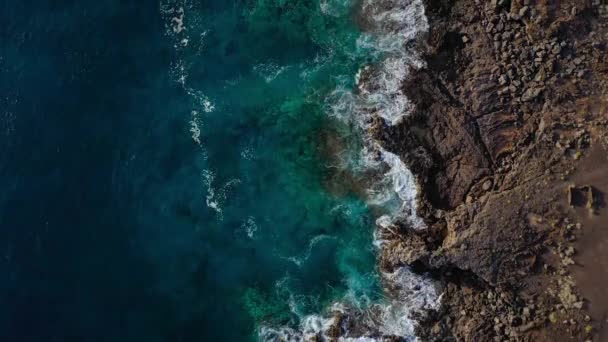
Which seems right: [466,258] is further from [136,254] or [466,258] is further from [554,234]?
[136,254]

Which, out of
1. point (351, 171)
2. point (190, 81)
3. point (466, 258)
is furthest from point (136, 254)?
point (466, 258)

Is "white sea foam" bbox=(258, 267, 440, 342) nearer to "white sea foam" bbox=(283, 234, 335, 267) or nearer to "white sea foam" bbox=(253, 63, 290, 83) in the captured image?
"white sea foam" bbox=(283, 234, 335, 267)

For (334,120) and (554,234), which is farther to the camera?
(334,120)

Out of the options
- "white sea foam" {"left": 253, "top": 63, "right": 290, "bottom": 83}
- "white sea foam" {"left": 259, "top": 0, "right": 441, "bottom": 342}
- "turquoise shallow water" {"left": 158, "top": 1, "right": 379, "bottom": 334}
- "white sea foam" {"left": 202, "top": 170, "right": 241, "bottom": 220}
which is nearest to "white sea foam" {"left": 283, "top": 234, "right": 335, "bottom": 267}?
"turquoise shallow water" {"left": 158, "top": 1, "right": 379, "bottom": 334}

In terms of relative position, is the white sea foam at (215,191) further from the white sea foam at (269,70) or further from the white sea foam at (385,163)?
the white sea foam at (385,163)

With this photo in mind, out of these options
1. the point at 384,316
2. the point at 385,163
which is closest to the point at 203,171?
the point at 385,163

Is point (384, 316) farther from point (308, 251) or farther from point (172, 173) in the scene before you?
point (172, 173)

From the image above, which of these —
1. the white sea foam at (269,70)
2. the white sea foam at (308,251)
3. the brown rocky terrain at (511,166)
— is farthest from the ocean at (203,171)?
the brown rocky terrain at (511,166)
